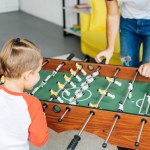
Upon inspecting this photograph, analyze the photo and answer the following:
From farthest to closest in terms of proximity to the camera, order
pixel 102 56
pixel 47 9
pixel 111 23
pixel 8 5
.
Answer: pixel 8 5 → pixel 47 9 → pixel 111 23 → pixel 102 56

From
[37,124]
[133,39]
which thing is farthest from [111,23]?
[37,124]

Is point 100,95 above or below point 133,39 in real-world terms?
below

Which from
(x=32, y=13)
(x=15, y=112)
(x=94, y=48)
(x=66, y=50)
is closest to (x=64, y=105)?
(x=15, y=112)

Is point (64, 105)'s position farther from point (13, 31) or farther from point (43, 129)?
point (13, 31)

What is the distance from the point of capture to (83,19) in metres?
3.97

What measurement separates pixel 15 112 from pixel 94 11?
2781 mm

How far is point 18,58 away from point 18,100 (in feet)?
0.63

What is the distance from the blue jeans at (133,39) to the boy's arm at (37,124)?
1.10 m

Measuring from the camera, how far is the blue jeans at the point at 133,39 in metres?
2.29

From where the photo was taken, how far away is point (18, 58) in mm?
1425

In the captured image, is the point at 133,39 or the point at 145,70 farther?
the point at 133,39

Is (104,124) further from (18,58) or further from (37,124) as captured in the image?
(18,58)

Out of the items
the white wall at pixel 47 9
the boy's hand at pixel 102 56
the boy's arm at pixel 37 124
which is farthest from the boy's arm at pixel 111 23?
the white wall at pixel 47 9

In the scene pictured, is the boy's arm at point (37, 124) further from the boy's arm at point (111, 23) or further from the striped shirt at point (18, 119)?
the boy's arm at point (111, 23)
